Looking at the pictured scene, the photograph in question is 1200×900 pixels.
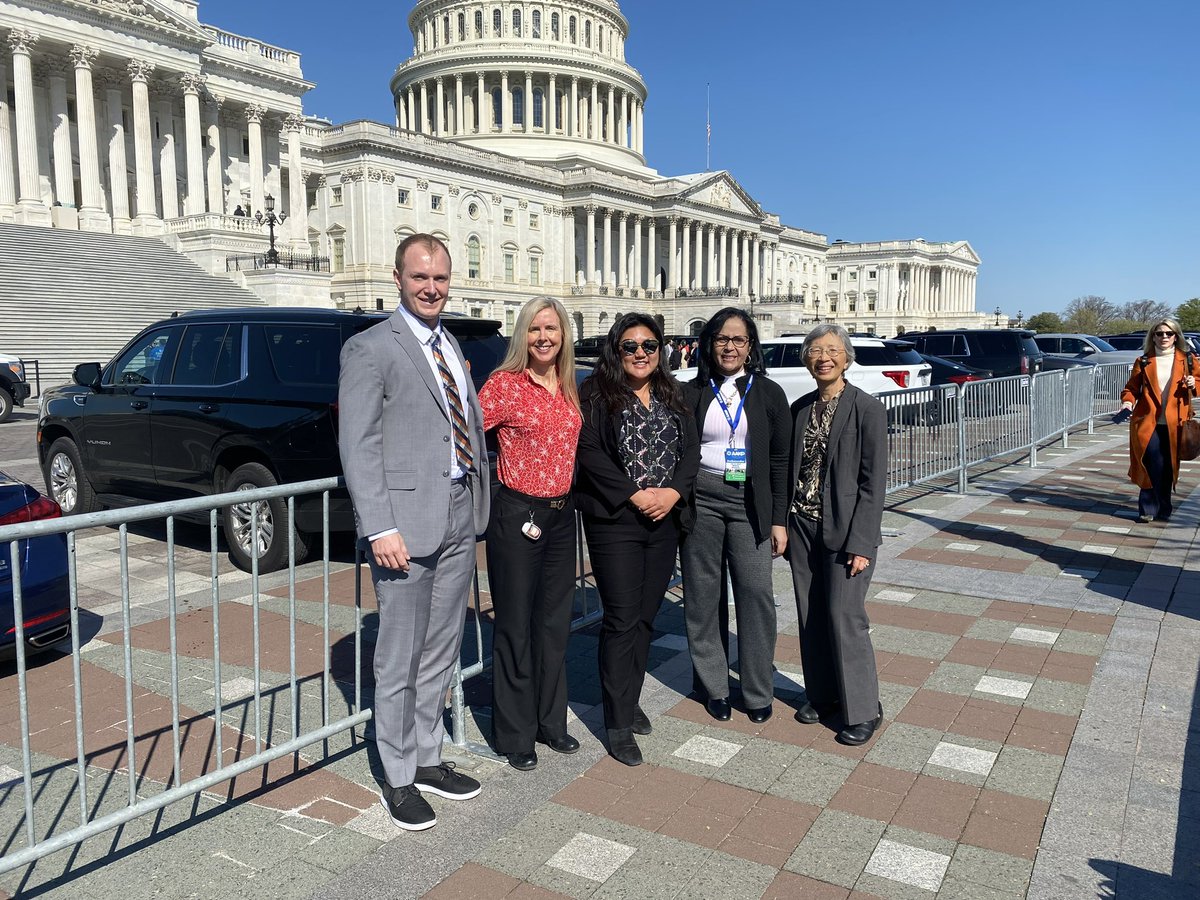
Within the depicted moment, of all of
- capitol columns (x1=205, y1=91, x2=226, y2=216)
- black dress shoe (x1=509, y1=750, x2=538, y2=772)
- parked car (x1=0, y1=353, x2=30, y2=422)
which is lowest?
black dress shoe (x1=509, y1=750, x2=538, y2=772)

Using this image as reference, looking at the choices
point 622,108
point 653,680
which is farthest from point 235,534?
point 622,108

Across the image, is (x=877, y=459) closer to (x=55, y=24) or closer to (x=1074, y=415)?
(x=1074, y=415)

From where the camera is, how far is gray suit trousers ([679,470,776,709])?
14.7 feet

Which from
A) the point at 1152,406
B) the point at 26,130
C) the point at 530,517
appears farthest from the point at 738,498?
the point at 26,130

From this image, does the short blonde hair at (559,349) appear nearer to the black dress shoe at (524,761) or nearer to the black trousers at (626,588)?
the black trousers at (626,588)

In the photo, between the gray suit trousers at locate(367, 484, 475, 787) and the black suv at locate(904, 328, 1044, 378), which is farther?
the black suv at locate(904, 328, 1044, 378)

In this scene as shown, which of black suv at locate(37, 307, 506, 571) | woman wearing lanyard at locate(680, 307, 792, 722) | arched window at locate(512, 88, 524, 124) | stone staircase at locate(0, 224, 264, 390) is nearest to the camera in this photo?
woman wearing lanyard at locate(680, 307, 792, 722)

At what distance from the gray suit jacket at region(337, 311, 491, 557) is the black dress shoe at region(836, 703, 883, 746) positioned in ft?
7.32

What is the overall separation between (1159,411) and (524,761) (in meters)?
8.32

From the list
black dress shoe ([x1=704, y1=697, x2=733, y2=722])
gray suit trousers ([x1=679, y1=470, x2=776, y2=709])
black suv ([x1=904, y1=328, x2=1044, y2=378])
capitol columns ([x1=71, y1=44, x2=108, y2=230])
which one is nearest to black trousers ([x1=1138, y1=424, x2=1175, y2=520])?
gray suit trousers ([x1=679, y1=470, x2=776, y2=709])

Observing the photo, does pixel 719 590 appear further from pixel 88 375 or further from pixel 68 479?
pixel 68 479

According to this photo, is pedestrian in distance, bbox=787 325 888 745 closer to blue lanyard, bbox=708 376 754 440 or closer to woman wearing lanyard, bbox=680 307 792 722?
woman wearing lanyard, bbox=680 307 792 722

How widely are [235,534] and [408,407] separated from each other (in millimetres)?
5084

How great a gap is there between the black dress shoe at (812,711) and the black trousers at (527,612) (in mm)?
1285
